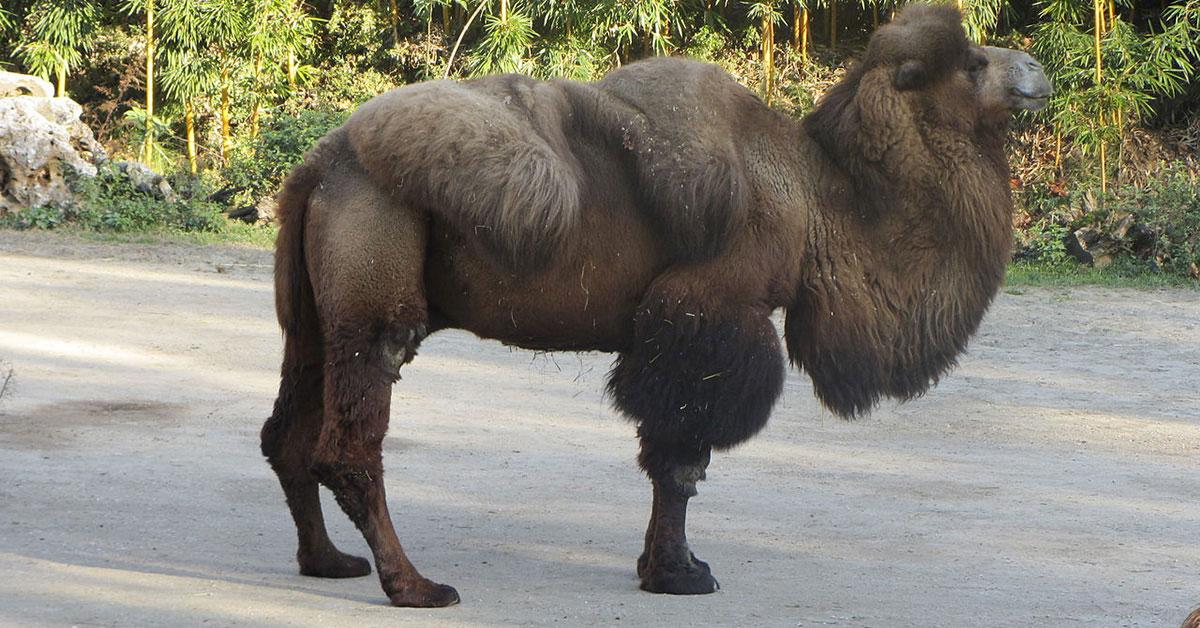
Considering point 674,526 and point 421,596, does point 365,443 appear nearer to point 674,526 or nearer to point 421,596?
point 421,596

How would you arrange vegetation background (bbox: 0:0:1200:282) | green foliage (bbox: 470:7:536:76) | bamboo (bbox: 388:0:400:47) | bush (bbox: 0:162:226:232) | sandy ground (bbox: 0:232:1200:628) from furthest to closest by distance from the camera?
bamboo (bbox: 388:0:400:47), green foliage (bbox: 470:7:536:76), vegetation background (bbox: 0:0:1200:282), bush (bbox: 0:162:226:232), sandy ground (bbox: 0:232:1200:628)

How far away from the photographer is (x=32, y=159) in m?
14.7

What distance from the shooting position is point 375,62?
1959cm

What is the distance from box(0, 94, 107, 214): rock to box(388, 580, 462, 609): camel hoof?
11741 millimetres

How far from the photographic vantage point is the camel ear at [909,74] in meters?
4.54

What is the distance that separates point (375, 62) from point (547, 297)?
52.2ft

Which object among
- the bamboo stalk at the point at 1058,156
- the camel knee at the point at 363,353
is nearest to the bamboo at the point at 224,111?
the bamboo stalk at the point at 1058,156

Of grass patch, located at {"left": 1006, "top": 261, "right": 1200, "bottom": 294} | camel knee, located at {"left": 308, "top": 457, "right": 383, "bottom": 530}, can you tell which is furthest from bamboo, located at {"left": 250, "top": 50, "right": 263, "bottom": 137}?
camel knee, located at {"left": 308, "top": 457, "right": 383, "bottom": 530}

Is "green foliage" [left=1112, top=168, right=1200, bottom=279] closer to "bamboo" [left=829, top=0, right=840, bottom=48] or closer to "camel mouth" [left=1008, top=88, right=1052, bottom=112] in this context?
"bamboo" [left=829, top=0, right=840, bottom=48]

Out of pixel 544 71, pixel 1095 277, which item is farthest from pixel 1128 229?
pixel 544 71

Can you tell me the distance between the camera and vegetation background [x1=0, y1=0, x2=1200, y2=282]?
14.5 meters

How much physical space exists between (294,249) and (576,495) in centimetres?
190

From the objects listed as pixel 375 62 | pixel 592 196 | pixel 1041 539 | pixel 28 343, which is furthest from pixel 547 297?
pixel 375 62

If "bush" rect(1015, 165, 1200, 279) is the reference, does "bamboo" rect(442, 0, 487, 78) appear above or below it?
above
